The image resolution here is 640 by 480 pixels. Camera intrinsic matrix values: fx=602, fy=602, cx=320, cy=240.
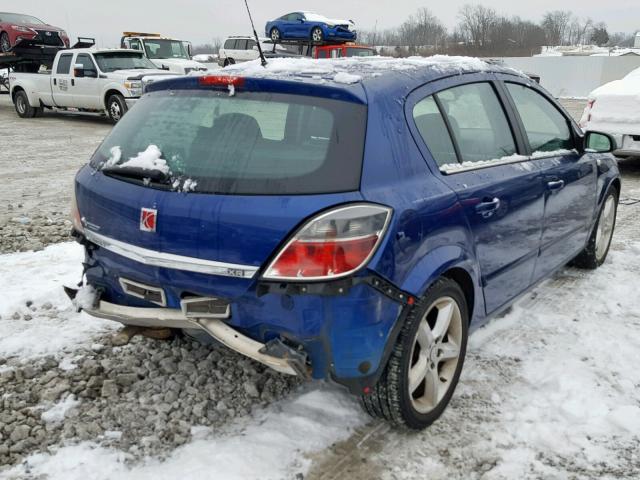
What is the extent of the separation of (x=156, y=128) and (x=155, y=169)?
335 millimetres

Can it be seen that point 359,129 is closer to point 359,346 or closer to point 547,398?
point 359,346

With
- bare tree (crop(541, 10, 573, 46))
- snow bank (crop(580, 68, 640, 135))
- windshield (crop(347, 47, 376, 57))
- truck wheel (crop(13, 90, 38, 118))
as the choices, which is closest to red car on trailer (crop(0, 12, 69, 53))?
truck wheel (crop(13, 90, 38, 118))

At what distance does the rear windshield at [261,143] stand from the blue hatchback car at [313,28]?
22.2 m

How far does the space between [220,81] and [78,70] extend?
13.8m

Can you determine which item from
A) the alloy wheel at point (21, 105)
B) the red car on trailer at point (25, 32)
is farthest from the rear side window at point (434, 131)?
the red car on trailer at point (25, 32)

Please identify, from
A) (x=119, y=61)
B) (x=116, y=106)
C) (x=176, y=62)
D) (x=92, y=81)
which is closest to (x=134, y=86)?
(x=116, y=106)

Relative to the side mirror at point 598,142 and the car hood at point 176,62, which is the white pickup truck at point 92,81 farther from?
the side mirror at point 598,142

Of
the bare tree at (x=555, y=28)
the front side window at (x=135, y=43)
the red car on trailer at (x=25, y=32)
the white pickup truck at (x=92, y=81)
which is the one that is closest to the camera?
the white pickup truck at (x=92, y=81)

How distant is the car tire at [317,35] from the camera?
23.7 meters

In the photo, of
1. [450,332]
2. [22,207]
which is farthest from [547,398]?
[22,207]

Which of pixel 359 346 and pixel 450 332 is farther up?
pixel 359 346

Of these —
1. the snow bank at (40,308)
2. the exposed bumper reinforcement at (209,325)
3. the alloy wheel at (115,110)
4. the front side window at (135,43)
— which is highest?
the front side window at (135,43)

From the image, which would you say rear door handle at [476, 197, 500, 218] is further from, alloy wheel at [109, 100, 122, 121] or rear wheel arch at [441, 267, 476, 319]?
alloy wheel at [109, 100, 122, 121]

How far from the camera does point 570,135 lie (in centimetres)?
430
